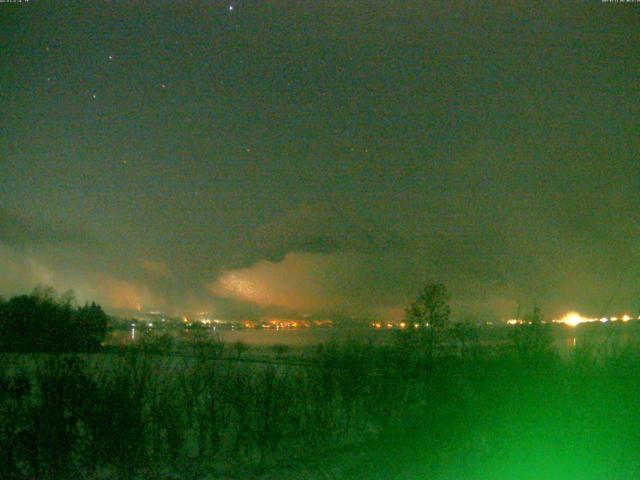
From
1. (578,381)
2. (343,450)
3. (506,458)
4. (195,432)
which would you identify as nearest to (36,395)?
(195,432)

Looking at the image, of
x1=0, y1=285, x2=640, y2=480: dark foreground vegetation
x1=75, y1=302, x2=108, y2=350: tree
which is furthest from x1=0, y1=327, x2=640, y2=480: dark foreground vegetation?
x1=75, y1=302, x2=108, y2=350: tree

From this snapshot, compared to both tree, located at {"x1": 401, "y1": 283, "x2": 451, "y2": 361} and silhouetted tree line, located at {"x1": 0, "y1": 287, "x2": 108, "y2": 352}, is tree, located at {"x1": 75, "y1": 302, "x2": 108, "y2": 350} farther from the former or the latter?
tree, located at {"x1": 401, "y1": 283, "x2": 451, "y2": 361}

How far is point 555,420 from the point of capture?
1084 centimetres

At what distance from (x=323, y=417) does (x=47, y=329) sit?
5843 millimetres

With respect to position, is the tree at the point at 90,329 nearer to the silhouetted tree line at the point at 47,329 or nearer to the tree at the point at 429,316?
the silhouetted tree line at the point at 47,329

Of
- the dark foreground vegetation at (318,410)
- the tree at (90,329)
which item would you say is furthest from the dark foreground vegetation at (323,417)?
the tree at (90,329)

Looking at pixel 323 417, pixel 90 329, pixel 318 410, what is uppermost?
pixel 90 329

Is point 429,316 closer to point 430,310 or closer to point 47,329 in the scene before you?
point 430,310

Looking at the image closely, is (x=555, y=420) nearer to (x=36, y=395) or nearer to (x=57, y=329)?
(x=36, y=395)

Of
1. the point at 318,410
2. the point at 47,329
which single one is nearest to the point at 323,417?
the point at 318,410

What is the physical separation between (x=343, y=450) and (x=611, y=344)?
5.98m

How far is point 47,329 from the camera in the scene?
12.4 meters

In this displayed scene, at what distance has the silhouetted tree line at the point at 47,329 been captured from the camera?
11641 millimetres

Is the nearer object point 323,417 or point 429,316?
point 323,417
